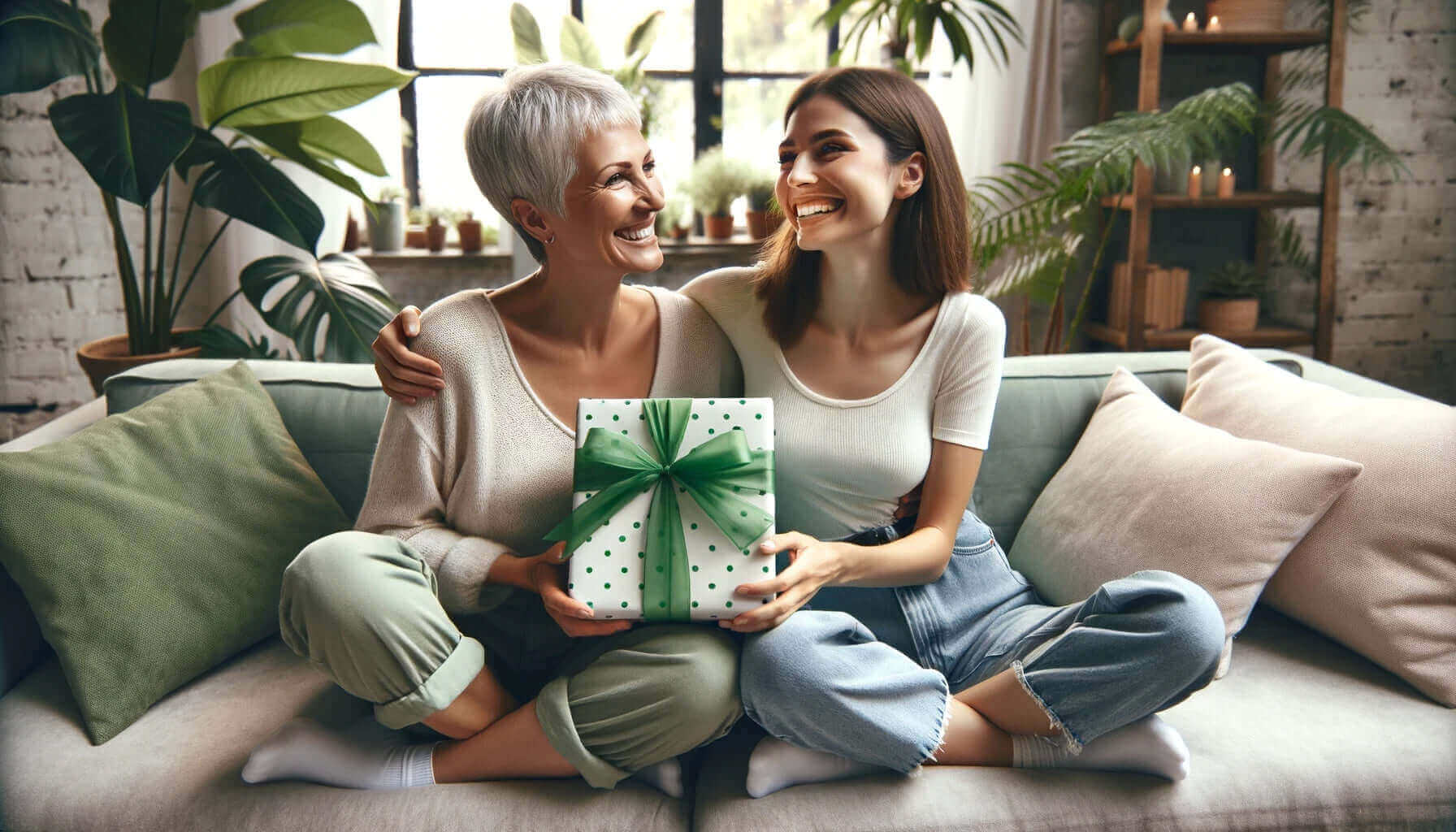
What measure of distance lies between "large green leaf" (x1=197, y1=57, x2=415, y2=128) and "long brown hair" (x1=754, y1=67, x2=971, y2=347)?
4.20 feet

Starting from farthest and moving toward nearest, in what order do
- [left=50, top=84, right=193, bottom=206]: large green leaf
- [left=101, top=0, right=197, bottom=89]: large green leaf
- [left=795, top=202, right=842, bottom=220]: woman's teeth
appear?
[left=101, top=0, right=197, bottom=89]: large green leaf < [left=50, top=84, right=193, bottom=206]: large green leaf < [left=795, top=202, right=842, bottom=220]: woman's teeth

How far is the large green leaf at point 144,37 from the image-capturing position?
2.12 metres

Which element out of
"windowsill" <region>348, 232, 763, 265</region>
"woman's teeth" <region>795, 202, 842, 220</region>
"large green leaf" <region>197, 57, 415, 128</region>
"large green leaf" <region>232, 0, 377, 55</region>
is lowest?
"windowsill" <region>348, 232, 763, 265</region>

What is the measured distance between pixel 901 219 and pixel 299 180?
2266 mm

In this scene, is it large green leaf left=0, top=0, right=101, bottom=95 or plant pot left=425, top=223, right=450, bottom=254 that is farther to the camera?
plant pot left=425, top=223, right=450, bottom=254

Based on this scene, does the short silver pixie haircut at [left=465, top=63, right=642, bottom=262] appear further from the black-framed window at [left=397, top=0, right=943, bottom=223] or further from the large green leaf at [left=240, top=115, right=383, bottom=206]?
the black-framed window at [left=397, top=0, right=943, bottom=223]

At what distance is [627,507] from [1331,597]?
3.13 feet

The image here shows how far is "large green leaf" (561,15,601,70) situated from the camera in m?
3.20

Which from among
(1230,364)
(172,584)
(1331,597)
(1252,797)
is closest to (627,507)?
(172,584)

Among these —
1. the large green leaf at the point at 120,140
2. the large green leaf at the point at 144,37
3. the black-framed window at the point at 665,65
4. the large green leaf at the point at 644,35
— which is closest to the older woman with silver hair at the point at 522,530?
the large green leaf at the point at 120,140

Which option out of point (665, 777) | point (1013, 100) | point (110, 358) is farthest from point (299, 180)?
point (665, 777)

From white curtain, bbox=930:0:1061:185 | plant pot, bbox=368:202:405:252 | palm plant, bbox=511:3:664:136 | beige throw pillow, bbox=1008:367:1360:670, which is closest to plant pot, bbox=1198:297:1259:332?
white curtain, bbox=930:0:1061:185

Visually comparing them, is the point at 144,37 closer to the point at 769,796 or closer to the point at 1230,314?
the point at 769,796

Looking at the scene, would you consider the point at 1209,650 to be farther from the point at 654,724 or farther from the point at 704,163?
the point at 704,163
